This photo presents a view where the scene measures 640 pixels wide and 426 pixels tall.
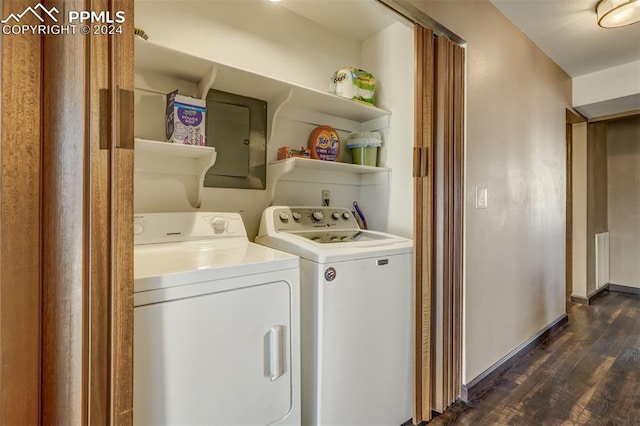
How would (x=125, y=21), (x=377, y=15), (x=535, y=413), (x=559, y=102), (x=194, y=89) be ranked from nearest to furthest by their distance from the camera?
1. (x=125, y=21)
2. (x=194, y=89)
3. (x=535, y=413)
4. (x=377, y=15)
5. (x=559, y=102)

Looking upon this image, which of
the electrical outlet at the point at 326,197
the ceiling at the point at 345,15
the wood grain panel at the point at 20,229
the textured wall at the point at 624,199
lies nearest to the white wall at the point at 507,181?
the ceiling at the point at 345,15

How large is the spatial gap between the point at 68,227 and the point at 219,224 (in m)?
0.72

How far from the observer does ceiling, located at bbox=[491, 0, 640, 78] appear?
2008mm

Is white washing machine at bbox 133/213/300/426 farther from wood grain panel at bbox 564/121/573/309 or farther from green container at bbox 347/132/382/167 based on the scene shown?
wood grain panel at bbox 564/121/573/309

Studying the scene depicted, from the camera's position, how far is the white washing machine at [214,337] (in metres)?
0.89

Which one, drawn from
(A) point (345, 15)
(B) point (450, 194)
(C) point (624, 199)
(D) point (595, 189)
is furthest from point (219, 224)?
(C) point (624, 199)

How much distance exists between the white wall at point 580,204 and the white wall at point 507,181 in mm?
901

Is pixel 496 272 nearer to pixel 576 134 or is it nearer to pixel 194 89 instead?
pixel 194 89

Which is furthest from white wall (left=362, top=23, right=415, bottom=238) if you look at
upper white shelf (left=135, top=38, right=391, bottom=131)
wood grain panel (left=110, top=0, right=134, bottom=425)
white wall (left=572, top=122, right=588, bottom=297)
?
white wall (left=572, top=122, right=588, bottom=297)

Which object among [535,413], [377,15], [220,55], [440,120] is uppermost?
[377,15]

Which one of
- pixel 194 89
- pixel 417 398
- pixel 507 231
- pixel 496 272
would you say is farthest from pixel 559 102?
pixel 194 89

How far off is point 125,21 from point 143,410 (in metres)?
1.05

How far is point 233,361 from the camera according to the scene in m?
1.03

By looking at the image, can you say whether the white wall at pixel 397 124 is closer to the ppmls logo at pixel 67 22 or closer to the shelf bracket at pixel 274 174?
the shelf bracket at pixel 274 174
